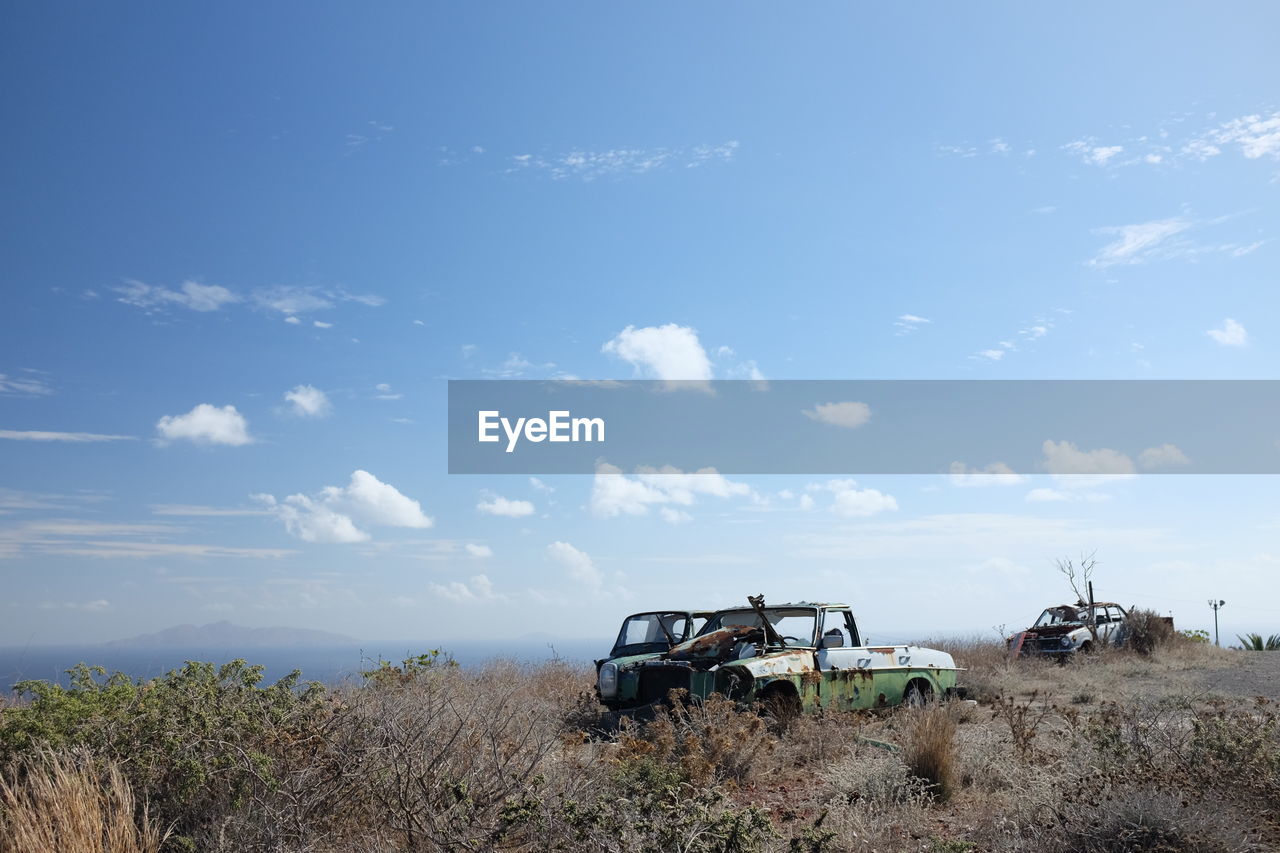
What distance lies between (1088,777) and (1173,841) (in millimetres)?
1048

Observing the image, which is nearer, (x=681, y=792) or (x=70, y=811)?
(x=70, y=811)

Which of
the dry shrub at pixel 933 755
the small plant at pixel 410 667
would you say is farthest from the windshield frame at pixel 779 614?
the small plant at pixel 410 667

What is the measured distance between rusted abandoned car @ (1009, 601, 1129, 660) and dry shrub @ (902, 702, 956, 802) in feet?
38.4

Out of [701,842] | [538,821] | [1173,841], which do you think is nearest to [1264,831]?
[1173,841]

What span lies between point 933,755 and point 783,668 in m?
2.82

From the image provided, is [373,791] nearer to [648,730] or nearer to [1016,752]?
[648,730]

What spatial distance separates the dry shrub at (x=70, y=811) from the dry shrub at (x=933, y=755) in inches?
217

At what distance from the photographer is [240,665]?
7234 mm

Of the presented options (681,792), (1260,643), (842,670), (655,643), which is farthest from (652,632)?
(1260,643)

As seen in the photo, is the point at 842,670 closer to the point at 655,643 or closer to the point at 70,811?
the point at 655,643

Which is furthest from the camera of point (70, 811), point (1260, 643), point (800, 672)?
point (1260, 643)

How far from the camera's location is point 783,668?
10305mm

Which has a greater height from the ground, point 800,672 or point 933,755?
point 800,672

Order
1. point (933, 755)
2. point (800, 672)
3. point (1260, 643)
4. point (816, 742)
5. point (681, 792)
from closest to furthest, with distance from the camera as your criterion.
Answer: point (681, 792)
point (933, 755)
point (816, 742)
point (800, 672)
point (1260, 643)
